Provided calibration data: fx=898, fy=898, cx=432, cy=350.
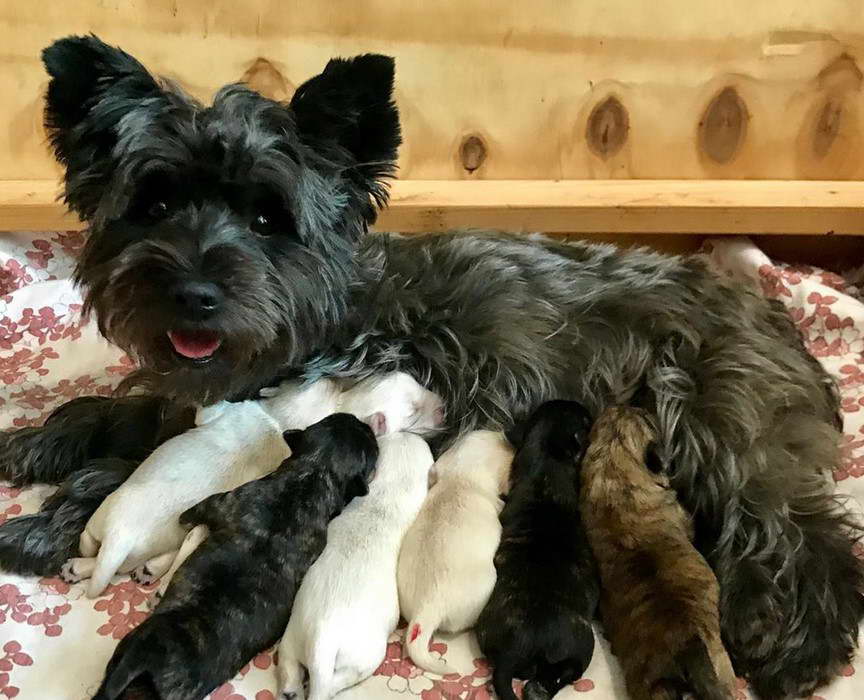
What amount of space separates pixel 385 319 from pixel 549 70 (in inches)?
38.9

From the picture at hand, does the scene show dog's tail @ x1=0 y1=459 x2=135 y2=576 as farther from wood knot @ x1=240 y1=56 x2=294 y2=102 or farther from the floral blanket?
wood knot @ x1=240 y1=56 x2=294 y2=102

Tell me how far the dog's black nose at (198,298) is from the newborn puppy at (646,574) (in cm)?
72

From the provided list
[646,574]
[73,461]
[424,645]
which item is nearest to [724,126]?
[646,574]

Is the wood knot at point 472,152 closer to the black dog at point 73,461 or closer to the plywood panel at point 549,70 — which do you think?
the plywood panel at point 549,70

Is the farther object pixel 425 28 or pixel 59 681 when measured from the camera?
pixel 425 28

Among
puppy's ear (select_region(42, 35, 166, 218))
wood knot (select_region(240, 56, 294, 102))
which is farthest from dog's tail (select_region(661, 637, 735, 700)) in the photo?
wood knot (select_region(240, 56, 294, 102))

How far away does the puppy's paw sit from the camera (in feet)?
4.98

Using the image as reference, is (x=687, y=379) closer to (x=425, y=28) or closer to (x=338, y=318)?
(x=338, y=318)

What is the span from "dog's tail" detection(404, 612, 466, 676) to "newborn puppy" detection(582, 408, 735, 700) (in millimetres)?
265

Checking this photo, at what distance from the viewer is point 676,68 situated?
2.41 m

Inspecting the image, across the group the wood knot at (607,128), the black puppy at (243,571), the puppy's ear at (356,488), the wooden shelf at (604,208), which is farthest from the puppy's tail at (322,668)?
the wood knot at (607,128)

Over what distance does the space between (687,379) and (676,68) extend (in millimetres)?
1046

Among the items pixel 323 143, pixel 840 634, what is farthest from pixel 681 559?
pixel 323 143

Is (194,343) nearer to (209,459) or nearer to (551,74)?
(209,459)
